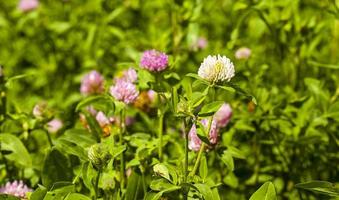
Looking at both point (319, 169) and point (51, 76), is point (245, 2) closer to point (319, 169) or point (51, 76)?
point (319, 169)

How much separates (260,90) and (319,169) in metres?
0.36

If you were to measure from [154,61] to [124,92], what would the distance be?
0.12 m

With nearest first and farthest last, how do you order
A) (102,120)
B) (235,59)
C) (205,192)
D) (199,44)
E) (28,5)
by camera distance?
(205,192), (102,120), (235,59), (199,44), (28,5)

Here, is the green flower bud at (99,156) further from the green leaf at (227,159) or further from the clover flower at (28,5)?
the clover flower at (28,5)

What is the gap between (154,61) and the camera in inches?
62.4

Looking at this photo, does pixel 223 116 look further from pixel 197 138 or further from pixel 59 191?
pixel 59 191

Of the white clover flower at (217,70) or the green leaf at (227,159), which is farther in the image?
the green leaf at (227,159)

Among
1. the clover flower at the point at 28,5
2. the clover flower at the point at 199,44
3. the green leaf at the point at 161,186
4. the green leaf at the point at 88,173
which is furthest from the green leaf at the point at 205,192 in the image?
the clover flower at the point at 28,5

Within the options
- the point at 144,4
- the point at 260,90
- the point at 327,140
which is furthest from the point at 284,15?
the point at 144,4

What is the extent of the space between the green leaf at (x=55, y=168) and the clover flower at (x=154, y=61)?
0.35 m

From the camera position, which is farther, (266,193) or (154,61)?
(154,61)

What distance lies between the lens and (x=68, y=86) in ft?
9.39

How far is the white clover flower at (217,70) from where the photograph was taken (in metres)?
1.32

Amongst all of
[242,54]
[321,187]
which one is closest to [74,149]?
[321,187]
